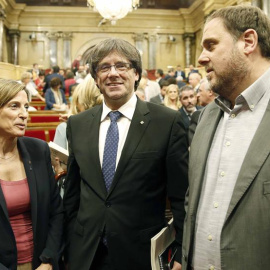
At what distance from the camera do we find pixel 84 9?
1872 centimetres

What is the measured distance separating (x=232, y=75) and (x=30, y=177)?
120 cm

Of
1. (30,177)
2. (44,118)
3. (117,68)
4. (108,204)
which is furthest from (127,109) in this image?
(44,118)

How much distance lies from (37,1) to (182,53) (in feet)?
26.3

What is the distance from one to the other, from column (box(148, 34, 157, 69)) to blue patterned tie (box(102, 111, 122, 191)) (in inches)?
Answer: 687

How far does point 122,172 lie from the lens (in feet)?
6.04

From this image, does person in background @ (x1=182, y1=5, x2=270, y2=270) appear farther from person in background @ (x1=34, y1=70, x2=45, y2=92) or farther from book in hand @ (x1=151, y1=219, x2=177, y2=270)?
person in background @ (x1=34, y1=70, x2=45, y2=92)

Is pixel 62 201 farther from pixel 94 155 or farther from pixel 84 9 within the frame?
pixel 84 9

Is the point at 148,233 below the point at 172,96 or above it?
below

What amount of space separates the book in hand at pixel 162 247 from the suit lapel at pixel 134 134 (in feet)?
1.10

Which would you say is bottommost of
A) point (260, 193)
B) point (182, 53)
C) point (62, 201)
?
point (62, 201)

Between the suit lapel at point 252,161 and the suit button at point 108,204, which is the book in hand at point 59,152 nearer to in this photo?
the suit button at point 108,204

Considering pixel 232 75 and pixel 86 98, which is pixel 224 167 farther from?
pixel 86 98

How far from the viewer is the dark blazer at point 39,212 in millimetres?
1850

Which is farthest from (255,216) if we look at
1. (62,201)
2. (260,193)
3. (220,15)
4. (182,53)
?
(182,53)
